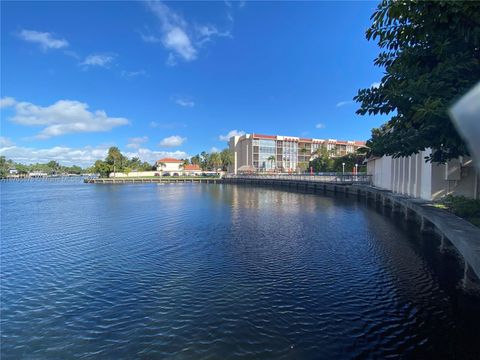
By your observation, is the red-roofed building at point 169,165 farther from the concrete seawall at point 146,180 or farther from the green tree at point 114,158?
the concrete seawall at point 146,180

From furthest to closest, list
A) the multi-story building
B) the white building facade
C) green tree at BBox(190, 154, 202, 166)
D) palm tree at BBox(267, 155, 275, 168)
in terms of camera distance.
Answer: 1. green tree at BBox(190, 154, 202, 166)
2. the multi-story building
3. palm tree at BBox(267, 155, 275, 168)
4. the white building facade

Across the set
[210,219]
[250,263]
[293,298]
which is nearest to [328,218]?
[210,219]

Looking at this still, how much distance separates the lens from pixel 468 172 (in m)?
17.4

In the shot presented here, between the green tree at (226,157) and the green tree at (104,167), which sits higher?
the green tree at (226,157)

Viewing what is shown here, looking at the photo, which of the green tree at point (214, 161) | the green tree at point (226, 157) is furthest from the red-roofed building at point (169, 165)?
the green tree at point (226, 157)

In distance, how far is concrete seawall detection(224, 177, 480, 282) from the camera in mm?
7262

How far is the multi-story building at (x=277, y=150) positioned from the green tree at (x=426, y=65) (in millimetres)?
102905

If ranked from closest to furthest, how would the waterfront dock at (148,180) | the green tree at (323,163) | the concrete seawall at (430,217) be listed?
Answer: the concrete seawall at (430,217), the green tree at (323,163), the waterfront dock at (148,180)

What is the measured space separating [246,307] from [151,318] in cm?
232

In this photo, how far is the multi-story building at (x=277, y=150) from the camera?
380 feet

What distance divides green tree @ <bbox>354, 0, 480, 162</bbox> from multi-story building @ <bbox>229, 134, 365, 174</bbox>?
338 ft

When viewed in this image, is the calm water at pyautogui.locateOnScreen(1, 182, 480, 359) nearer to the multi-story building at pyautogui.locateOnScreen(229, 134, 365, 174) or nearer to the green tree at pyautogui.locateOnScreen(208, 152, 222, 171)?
the multi-story building at pyautogui.locateOnScreen(229, 134, 365, 174)

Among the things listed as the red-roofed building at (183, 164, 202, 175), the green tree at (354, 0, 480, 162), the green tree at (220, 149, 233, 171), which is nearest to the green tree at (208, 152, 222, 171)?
the green tree at (220, 149, 233, 171)

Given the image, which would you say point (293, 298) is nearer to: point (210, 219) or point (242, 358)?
point (242, 358)
